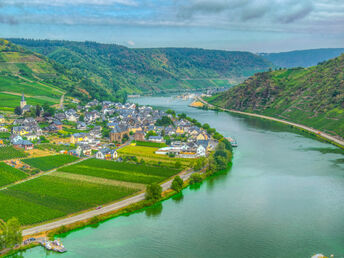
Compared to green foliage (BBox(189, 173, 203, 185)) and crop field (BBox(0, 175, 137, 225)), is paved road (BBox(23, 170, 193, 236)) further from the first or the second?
green foliage (BBox(189, 173, 203, 185))

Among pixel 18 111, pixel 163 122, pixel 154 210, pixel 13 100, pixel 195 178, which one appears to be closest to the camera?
pixel 154 210

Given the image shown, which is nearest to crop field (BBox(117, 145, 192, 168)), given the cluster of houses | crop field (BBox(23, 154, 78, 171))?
the cluster of houses

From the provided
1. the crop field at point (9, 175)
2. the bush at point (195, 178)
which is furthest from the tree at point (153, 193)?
the crop field at point (9, 175)

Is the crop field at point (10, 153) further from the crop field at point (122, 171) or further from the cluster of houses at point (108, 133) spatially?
the crop field at point (122, 171)

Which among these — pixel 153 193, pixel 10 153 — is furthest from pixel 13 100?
pixel 153 193

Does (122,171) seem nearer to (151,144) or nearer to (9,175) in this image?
(9,175)

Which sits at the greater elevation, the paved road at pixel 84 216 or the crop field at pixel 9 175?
the crop field at pixel 9 175

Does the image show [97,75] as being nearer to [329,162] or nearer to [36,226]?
[329,162]
